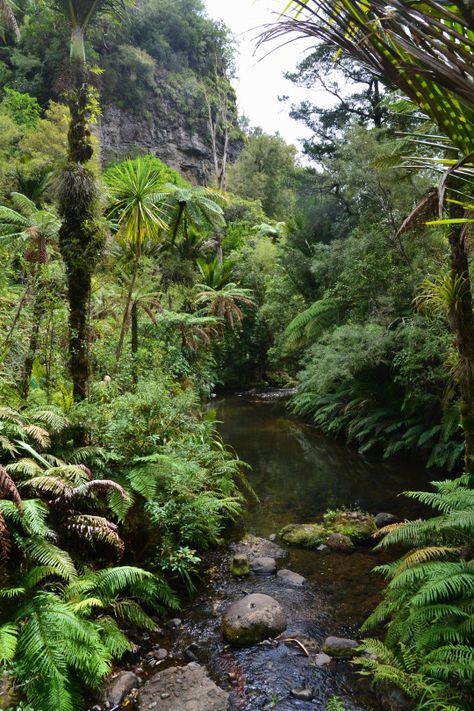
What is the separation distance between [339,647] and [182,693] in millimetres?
1358

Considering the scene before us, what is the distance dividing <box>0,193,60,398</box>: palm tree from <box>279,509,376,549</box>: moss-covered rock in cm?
391

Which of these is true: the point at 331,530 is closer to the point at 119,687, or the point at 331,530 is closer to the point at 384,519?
the point at 384,519

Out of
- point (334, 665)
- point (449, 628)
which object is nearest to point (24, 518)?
point (334, 665)

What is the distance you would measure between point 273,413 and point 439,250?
26.6 feet

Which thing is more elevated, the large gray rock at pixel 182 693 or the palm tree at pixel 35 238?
the palm tree at pixel 35 238

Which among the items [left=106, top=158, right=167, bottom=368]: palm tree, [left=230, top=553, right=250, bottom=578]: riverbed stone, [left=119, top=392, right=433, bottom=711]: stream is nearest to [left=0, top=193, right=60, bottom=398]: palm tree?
[left=106, top=158, right=167, bottom=368]: palm tree

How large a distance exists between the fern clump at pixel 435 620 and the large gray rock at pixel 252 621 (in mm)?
835

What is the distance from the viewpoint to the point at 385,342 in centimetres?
956

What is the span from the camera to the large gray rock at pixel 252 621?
13.2 ft

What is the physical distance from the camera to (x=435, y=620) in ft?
10.5

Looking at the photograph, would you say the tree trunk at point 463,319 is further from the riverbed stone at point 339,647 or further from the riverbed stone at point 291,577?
the riverbed stone at point 291,577

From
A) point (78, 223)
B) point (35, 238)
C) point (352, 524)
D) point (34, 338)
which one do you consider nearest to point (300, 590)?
point (352, 524)

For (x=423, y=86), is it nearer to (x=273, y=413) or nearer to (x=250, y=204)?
(x=273, y=413)

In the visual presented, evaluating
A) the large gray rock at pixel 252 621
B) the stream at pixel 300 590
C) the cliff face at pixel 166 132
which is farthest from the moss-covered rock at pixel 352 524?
the cliff face at pixel 166 132
